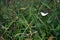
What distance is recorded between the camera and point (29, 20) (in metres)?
2.85

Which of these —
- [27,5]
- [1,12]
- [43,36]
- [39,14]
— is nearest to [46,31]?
[43,36]

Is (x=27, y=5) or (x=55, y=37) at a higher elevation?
(x=27, y=5)

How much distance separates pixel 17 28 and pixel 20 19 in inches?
5.0

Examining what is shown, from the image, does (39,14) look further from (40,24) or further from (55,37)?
(55,37)

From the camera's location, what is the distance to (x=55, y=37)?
8.77 ft

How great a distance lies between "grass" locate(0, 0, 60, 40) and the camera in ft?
8.87

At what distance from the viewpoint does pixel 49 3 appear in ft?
9.72

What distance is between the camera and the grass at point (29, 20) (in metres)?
2.71

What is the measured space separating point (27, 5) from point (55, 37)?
620mm

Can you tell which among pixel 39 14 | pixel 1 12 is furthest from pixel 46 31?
pixel 1 12

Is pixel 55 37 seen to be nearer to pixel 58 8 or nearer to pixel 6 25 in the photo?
pixel 58 8

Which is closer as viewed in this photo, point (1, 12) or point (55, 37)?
point (55, 37)

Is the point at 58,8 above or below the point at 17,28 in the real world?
above

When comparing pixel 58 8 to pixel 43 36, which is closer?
pixel 43 36
